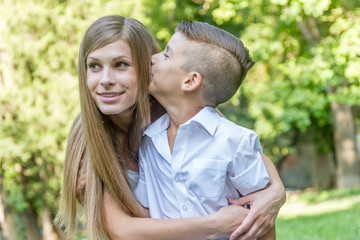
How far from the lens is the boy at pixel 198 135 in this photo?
8.29ft

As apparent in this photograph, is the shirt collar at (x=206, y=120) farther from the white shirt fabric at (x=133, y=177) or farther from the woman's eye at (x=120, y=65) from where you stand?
the woman's eye at (x=120, y=65)

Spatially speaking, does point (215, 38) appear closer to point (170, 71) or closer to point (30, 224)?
point (170, 71)

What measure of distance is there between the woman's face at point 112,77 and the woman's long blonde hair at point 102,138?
36 mm

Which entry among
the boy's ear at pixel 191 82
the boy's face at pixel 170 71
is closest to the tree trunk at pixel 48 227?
the boy's face at pixel 170 71

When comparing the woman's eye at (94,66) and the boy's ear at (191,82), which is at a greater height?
the woman's eye at (94,66)

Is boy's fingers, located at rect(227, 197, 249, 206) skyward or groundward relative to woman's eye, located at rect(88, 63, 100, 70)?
groundward

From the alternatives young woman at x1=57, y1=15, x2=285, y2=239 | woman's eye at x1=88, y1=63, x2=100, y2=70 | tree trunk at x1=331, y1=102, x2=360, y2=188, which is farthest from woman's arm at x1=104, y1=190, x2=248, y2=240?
tree trunk at x1=331, y1=102, x2=360, y2=188

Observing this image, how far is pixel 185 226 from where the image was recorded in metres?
2.53

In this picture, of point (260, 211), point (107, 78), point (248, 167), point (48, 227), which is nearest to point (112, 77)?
point (107, 78)

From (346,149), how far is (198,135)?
16.7 m

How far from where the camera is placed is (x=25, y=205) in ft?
34.3

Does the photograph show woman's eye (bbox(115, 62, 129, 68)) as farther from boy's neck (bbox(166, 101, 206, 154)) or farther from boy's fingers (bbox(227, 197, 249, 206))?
boy's fingers (bbox(227, 197, 249, 206))

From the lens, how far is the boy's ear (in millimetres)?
2613

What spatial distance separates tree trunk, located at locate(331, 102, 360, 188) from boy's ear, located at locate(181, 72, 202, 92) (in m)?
15.7
